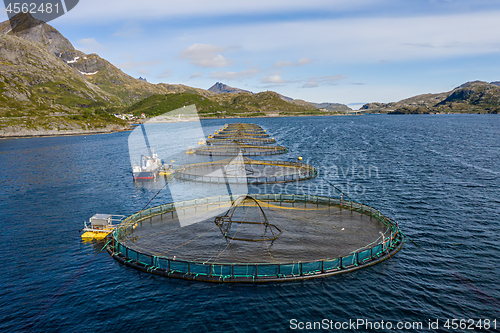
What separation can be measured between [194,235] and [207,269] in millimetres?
10866

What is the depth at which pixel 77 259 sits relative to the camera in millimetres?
45531

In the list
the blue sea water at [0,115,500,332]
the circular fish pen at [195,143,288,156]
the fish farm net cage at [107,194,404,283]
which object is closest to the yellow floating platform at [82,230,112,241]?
the blue sea water at [0,115,500,332]

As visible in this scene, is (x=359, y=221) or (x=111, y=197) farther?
(x=111, y=197)

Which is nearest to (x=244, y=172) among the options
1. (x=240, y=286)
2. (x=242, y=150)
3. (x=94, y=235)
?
(x=94, y=235)

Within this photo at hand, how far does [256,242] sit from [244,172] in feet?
169

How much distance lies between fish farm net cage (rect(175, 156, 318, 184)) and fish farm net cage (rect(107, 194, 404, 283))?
25.8m

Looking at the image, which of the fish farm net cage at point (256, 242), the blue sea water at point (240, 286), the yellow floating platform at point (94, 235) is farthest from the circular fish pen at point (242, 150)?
the yellow floating platform at point (94, 235)

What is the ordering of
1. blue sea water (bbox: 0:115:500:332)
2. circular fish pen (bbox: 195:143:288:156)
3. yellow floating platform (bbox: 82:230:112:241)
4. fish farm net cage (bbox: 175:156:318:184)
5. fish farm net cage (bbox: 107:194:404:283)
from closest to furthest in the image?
blue sea water (bbox: 0:115:500:332)
fish farm net cage (bbox: 107:194:404:283)
yellow floating platform (bbox: 82:230:112:241)
fish farm net cage (bbox: 175:156:318:184)
circular fish pen (bbox: 195:143:288:156)

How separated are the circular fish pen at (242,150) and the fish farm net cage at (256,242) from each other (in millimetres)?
80149

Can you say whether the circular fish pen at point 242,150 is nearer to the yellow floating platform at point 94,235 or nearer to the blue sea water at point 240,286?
the blue sea water at point 240,286

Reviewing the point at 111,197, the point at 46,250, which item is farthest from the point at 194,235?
the point at 111,197

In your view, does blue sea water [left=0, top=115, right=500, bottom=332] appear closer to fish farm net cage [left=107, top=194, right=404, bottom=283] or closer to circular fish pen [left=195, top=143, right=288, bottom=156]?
fish farm net cage [left=107, top=194, right=404, bottom=283]

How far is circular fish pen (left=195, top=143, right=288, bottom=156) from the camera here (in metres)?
141

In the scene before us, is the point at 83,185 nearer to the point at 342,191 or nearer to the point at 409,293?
the point at 342,191
